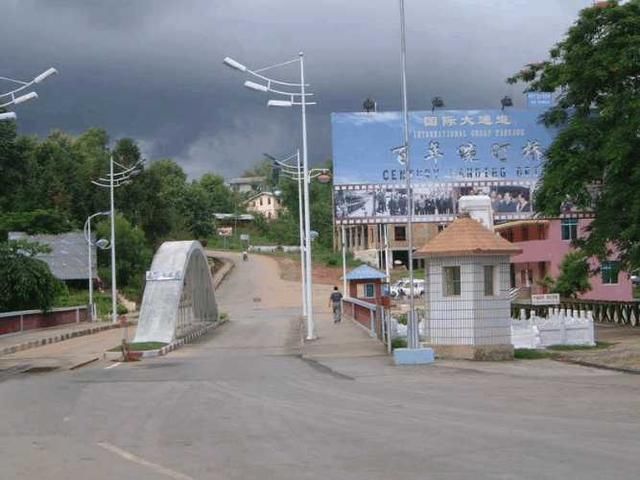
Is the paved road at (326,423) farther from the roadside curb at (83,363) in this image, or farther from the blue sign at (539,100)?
the blue sign at (539,100)

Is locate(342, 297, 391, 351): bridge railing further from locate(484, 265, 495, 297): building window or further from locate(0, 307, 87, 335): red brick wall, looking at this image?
locate(0, 307, 87, 335): red brick wall

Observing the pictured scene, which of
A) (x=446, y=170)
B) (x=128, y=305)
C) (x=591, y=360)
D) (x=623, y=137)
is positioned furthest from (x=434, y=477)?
(x=128, y=305)

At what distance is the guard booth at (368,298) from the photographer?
32331 mm

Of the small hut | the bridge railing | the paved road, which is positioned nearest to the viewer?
the paved road

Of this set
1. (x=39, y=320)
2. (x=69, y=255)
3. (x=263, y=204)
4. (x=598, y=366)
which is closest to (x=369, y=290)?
(x=39, y=320)

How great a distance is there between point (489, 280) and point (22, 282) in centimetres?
3135

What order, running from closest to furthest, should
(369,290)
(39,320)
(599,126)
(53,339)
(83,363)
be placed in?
1. (83,363)
2. (599,126)
3. (53,339)
4. (39,320)
5. (369,290)

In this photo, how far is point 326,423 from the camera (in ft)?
40.8

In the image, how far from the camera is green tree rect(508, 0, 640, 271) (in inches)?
1248

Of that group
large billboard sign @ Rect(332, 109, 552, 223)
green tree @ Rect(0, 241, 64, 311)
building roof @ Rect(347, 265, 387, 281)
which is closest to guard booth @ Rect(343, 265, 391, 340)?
building roof @ Rect(347, 265, 387, 281)

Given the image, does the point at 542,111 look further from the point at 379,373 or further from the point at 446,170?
the point at 379,373

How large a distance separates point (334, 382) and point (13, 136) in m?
48.5

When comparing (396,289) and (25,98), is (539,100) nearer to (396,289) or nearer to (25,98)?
(25,98)

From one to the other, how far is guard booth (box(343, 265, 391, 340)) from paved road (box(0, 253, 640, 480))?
10.4 metres
